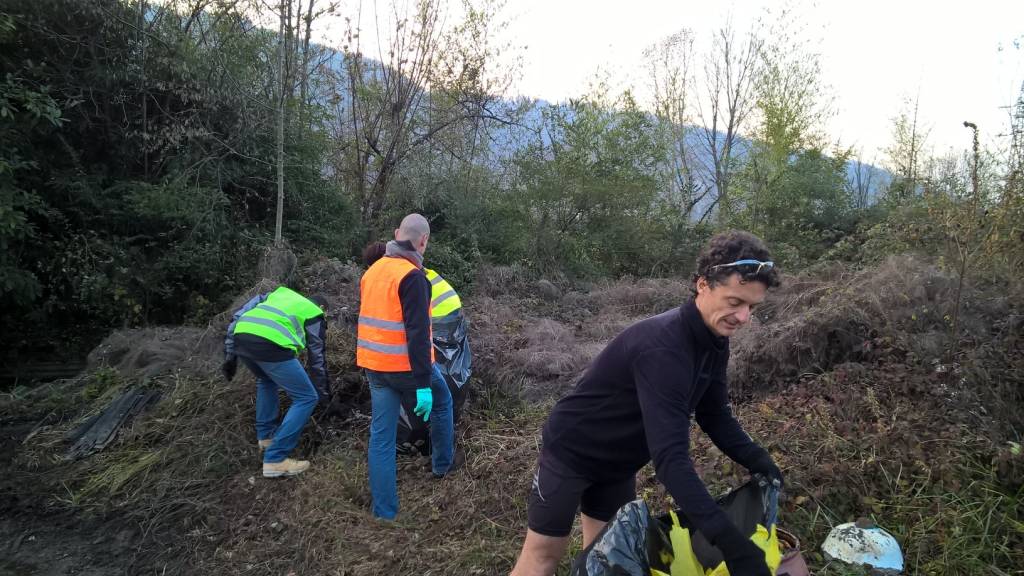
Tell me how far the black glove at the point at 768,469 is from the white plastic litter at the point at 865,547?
3.52 ft

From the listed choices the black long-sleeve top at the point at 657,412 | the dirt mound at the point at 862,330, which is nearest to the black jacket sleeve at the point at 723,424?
the black long-sleeve top at the point at 657,412

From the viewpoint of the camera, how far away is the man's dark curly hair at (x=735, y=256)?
5.86ft

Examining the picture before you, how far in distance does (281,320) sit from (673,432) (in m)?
3.32

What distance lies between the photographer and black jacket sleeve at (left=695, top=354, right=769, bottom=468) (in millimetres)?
2082

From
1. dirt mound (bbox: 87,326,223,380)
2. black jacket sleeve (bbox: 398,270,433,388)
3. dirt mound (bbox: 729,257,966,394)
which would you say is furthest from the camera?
dirt mound (bbox: 87,326,223,380)

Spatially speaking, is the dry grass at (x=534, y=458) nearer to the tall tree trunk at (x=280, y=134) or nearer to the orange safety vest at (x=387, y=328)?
the orange safety vest at (x=387, y=328)

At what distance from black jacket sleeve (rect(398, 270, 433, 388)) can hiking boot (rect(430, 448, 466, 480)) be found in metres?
1.01

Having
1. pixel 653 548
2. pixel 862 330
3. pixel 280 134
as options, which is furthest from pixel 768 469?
pixel 280 134

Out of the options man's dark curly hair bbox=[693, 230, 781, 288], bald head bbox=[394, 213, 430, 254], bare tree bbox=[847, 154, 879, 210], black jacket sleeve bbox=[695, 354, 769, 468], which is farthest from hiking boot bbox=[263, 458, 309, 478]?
bare tree bbox=[847, 154, 879, 210]

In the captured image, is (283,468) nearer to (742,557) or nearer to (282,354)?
(282,354)

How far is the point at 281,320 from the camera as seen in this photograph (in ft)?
14.0

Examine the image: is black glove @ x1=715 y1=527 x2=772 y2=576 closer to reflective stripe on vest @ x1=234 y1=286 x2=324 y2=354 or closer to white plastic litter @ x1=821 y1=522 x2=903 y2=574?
white plastic litter @ x1=821 y1=522 x2=903 y2=574

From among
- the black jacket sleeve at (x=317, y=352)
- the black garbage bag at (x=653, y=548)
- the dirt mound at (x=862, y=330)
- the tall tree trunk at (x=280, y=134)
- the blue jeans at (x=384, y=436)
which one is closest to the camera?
the black garbage bag at (x=653, y=548)

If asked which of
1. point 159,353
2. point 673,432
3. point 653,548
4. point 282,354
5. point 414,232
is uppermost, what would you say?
point 414,232
